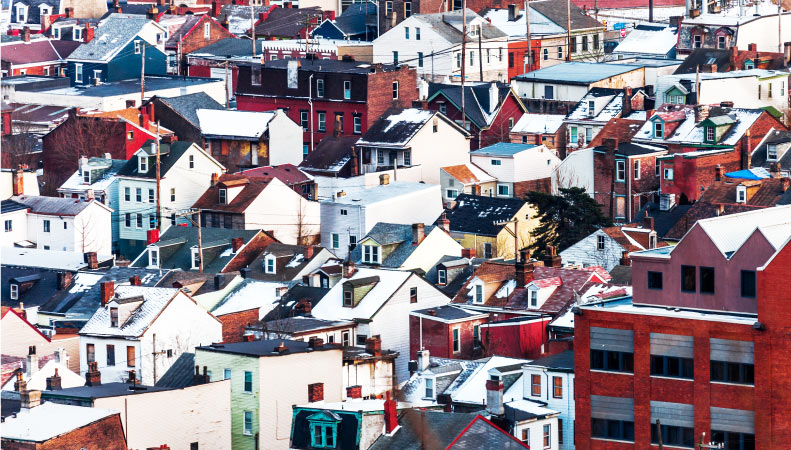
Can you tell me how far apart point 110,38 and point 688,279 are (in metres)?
98.1

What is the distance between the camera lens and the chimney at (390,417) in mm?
67312

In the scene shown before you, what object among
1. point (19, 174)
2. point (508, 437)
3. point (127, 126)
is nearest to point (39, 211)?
point (19, 174)

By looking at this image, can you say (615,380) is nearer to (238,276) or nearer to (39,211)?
(238,276)

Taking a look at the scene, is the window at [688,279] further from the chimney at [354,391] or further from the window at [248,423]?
the window at [248,423]

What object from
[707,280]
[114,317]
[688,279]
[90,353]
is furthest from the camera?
[90,353]

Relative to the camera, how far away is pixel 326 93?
132 m

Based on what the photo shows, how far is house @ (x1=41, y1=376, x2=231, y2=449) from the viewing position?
74938 mm

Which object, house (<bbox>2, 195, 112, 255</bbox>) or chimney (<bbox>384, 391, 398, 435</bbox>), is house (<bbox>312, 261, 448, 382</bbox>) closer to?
chimney (<bbox>384, 391, 398, 435</bbox>)

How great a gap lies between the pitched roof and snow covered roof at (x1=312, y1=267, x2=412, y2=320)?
1485cm

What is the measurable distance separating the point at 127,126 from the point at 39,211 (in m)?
12.3

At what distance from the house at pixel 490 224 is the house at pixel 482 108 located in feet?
68.7

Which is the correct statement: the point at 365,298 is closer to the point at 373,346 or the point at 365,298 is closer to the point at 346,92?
the point at 373,346

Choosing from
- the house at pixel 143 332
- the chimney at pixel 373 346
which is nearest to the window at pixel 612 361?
the chimney at pixel 373 346

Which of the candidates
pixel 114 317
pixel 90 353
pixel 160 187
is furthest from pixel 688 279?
pixel 160 187
